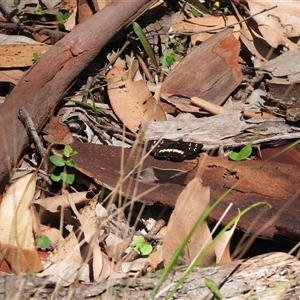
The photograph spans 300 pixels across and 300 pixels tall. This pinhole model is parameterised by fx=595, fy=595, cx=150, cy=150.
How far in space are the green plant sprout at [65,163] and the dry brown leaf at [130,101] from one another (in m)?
0.41

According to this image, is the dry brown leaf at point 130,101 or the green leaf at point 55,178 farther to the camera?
the dry brown leaf at point 130,101

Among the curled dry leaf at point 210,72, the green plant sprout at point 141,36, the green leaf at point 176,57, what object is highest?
the green plant sprout at point 141,36

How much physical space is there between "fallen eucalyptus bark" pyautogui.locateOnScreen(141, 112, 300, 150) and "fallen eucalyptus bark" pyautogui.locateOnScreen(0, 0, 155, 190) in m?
0.45

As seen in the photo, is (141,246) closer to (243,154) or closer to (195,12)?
(243,154)

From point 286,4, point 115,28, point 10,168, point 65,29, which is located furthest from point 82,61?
point 286,4

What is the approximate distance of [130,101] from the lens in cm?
301

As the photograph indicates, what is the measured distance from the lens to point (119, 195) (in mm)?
2479

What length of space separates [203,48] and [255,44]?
13.1 inches

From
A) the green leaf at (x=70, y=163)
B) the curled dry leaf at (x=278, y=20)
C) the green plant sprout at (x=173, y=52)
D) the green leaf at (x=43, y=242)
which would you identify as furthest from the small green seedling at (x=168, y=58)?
the green leaf at (x=43, y=242)

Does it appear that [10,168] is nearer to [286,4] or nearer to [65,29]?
[65,29]

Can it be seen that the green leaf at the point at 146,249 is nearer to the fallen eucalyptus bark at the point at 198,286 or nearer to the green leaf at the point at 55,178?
the fallen eucalyptus bark at the point at 198,286

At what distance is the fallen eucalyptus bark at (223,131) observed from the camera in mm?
2686

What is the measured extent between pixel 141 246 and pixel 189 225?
0.83 ft

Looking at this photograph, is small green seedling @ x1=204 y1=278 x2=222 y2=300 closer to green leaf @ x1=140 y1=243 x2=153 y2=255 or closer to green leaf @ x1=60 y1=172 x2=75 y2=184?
green leaf @ x1=140 y1=243 x2=153 y2=255
